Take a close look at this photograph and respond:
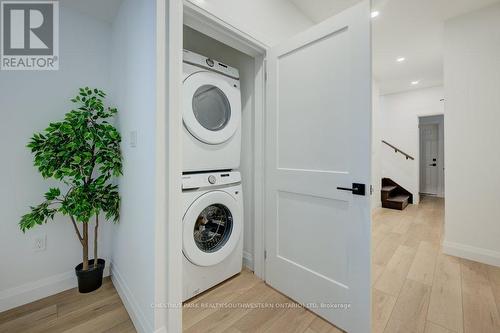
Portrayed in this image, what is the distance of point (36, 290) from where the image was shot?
62.2 inches

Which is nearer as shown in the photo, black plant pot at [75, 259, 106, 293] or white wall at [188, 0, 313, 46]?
white wall at [188, 0, 313, 46]

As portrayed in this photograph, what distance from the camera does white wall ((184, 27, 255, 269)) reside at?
1969mm

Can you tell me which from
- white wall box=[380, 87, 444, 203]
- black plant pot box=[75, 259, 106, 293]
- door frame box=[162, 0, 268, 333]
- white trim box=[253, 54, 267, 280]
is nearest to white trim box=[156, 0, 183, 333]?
door frame box=[162, 0, 268, 333]

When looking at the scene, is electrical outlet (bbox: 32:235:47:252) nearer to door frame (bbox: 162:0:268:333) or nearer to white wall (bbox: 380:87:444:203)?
door frame (bbox: 162:0:268:333)

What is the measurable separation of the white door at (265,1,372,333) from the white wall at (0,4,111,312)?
1.59m

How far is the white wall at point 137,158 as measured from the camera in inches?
44.9

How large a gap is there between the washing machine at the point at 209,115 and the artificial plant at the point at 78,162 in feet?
1.99

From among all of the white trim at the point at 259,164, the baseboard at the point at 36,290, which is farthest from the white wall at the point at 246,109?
the baseboard at the point at 36,290

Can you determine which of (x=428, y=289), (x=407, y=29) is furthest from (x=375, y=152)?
(x=428, y=289)

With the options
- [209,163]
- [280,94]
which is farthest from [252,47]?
[209,163]

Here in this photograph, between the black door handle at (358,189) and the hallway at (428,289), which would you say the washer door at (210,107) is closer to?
the black door handle at (358,189)

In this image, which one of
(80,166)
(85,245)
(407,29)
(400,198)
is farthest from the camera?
(400,198)

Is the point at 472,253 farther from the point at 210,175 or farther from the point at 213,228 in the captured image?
the point at 210,175

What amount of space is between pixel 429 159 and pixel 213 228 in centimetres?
679
